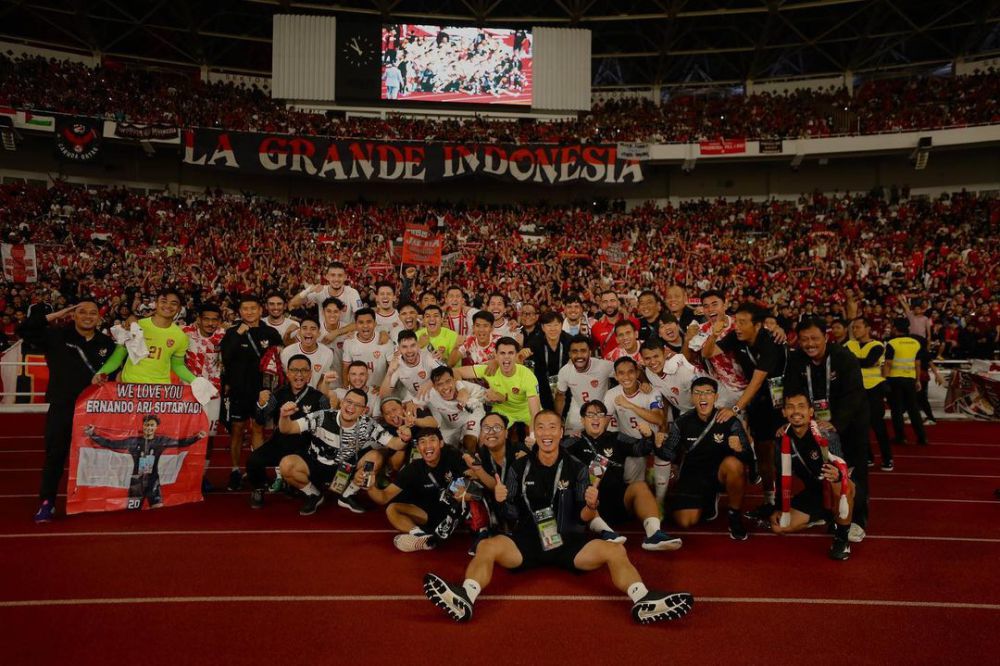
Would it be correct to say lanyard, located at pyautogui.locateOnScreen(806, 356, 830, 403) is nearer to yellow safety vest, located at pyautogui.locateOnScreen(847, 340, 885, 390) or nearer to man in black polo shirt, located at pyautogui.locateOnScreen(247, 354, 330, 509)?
yellow safety vest, located at pyautogui.locateOnScreen(847, 340, 885, 390)

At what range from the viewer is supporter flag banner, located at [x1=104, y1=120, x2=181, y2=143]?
2695cm

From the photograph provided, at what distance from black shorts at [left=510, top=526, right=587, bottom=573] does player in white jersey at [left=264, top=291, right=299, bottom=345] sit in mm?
3959

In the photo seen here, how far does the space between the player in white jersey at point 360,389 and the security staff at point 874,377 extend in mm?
6091

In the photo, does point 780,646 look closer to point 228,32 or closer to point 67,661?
point 67,661

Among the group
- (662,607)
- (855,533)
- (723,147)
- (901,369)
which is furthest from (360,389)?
(723,147)

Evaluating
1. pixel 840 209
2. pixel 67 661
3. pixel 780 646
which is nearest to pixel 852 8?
pixel 840 209

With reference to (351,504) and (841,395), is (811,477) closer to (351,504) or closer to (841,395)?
(841,395)

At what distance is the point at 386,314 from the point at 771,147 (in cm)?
2732

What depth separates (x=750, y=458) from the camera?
5.76 m

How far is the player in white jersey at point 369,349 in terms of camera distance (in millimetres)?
6961

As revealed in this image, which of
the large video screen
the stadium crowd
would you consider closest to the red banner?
the stadium crowd

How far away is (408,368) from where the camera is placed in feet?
22.2

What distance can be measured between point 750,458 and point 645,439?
1.06m

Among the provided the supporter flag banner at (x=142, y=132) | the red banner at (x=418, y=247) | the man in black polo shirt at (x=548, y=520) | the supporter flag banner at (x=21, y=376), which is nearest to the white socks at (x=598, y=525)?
the man in black polo shirt at (x=548, y=520)
